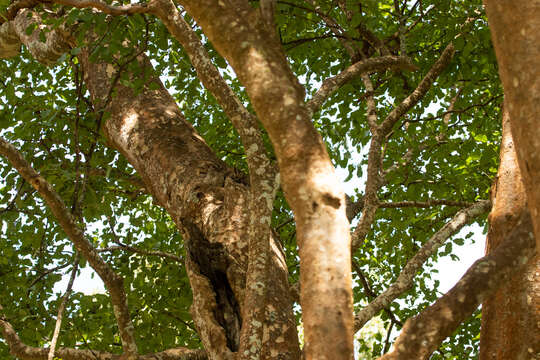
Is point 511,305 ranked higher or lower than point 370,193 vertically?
lower

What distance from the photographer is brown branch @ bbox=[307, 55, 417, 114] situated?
9.66 feet

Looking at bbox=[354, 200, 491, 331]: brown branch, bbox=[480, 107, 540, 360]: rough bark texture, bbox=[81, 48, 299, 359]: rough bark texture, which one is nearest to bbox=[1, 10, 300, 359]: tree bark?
bbox=[81, 48, 299, 359]: rough bark texture

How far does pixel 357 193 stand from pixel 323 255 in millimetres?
7143

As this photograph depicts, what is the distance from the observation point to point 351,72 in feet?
11.3

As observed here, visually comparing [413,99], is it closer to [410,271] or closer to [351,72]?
[351,72]

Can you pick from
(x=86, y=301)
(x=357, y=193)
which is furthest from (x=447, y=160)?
(x=86, y=301)

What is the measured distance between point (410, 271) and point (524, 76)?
1.95m

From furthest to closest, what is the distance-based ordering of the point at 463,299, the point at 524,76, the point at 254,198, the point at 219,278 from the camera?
the point at 219,278
the point at 254,198
the point at 463,299
the point at 524,76

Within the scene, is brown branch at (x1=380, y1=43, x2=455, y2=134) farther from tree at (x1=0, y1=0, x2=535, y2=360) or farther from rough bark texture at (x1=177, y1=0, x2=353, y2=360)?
rough bark texture at (x1=177, y1=0, x2=353, y2=360)

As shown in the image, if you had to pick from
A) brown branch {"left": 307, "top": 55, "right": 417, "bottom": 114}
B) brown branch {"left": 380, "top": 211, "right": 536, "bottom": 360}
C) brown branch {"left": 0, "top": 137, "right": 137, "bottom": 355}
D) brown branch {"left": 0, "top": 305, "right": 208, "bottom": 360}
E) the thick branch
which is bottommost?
brown branch {"left": 380, "top": 211, "right": 536, "bottom": 360}

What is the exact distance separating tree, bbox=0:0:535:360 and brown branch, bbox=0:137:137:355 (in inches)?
0.5

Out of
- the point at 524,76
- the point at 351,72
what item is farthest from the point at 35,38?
the point at 524,76

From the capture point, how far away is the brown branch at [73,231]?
3.28 meters

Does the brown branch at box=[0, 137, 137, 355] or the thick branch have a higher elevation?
the thick branch
